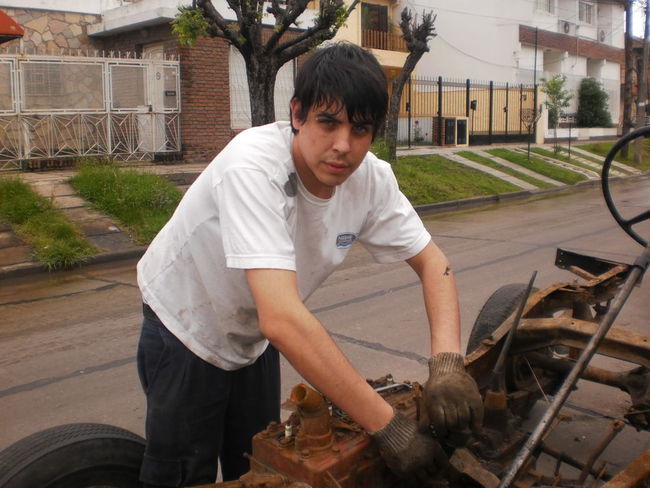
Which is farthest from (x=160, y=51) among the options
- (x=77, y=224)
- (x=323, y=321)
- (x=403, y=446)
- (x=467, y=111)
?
(x=403, y=446)

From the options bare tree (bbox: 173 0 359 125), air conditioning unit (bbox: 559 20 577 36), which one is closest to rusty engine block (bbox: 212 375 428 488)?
bare tree (bbox: 173 0 359 125)

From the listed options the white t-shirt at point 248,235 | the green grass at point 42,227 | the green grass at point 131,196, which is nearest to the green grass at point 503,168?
the green grass at point 131,196

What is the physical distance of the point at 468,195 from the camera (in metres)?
16.0

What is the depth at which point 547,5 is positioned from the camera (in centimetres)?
3544

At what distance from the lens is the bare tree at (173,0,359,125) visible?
11328 mm

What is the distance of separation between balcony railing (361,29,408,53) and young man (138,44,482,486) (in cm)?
2430

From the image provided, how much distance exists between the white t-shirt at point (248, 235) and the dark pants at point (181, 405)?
0.07 m

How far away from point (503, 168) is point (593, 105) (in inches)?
684

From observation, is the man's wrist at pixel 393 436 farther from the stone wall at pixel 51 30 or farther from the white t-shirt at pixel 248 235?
the stone wall at pixel 51 30

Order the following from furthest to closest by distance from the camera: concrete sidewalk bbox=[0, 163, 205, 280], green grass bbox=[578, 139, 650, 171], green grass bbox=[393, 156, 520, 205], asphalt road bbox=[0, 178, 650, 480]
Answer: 1. green grass bbox=[578, 139, 650, 171]
2. green grass bbox=[393, 156, 520, 205]
3. concrete sidewalk bbox=[0, 163, 205, 280]
4. asphalt road bbox=[0, 178, 650, 480]

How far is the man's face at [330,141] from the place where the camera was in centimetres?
202

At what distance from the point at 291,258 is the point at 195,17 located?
1015 centimetres

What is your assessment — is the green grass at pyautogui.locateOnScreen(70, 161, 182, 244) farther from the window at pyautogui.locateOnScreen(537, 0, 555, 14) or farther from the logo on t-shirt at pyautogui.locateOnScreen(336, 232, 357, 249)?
the window at pyautogui.locateOnScreen(537, 0, 555, 14)

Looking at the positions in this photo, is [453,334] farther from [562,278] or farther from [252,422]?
[562,278]
